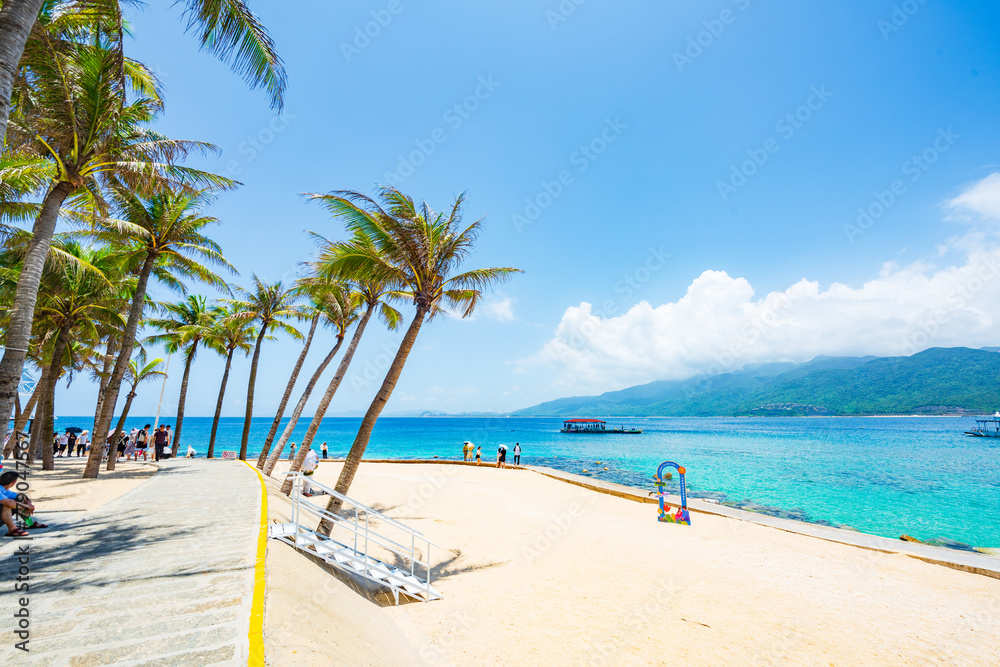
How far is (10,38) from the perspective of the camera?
179 inches

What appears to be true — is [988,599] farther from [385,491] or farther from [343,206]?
[385,491]

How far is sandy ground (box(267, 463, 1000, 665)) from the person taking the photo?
18.5 feet

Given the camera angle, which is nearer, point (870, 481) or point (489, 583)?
point (489, 583)

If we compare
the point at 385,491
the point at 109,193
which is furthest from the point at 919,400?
the point at 109,193

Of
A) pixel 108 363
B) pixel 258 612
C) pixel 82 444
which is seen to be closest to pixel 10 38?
pixel 258 612

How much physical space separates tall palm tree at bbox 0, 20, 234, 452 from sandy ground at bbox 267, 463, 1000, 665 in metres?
6.37

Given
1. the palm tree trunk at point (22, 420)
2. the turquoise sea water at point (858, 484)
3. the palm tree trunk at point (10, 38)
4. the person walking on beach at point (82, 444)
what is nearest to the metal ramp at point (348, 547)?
the palm tree trunk at point (10, 38)

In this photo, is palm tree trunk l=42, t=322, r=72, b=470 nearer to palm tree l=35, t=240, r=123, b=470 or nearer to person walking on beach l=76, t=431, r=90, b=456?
palm tree l=35, t=240, r=123, b=470

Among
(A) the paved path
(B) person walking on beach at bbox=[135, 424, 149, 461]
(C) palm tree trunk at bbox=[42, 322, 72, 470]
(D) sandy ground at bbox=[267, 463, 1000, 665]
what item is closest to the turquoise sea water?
(D) sandy ground at bbox=[267, 463, 1000, 665]

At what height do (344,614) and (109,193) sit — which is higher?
(109,193)

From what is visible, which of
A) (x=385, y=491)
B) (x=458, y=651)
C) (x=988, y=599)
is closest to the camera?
(x=458, y=651)

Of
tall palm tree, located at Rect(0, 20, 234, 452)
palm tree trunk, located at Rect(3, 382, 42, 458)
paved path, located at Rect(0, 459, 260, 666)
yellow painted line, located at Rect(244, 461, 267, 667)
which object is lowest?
paved path, located at Rect(0, 459, 260, 666)

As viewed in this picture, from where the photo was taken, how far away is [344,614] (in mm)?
5258

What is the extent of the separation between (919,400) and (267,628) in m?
225
